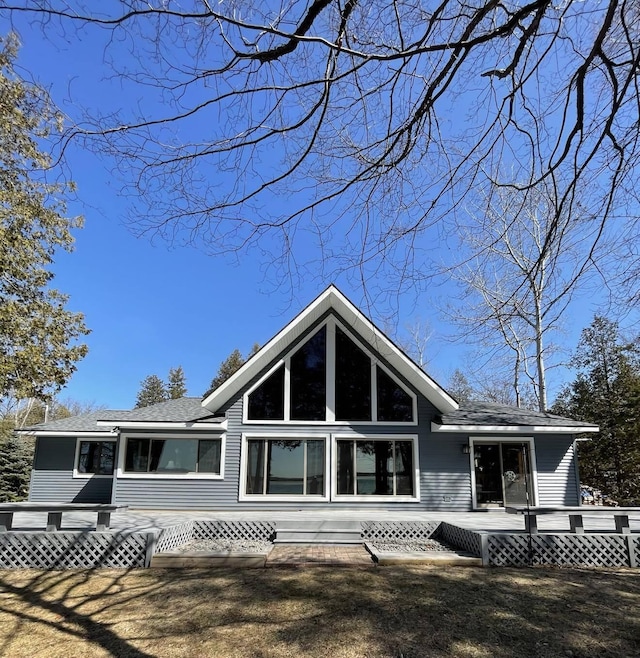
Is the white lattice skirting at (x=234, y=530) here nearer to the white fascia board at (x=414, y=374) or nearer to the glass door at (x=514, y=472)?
the white fascia board at (x=414, y=374)

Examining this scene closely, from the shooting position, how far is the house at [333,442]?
12.5m

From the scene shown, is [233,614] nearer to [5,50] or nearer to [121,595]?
[121,595]

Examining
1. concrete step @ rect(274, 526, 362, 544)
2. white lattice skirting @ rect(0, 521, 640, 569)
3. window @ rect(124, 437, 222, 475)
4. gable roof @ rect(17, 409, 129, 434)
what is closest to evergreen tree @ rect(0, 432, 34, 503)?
gable roof @ rect(17, 409, 129, 434)

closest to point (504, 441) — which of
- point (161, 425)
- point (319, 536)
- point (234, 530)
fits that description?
point (319, 536)

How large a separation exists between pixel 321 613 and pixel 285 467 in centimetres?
777

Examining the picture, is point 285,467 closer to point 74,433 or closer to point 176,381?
point 74,433

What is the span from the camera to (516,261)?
4336 mm

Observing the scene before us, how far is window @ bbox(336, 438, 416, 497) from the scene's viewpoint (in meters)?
12.7

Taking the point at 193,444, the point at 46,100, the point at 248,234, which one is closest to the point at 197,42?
the point at 46,100

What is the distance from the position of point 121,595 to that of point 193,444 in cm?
713

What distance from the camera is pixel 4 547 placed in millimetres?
7184

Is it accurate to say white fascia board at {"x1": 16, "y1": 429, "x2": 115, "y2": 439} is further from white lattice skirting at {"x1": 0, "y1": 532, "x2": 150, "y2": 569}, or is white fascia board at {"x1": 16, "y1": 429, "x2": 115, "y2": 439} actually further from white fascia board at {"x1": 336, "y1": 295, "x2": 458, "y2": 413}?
white fascia board at {"x1": 336, "y1": 295, "x2": 458, "y2": 413}

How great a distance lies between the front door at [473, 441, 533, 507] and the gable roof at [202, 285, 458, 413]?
65.7 inches

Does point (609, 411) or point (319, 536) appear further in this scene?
point (609, 411)
